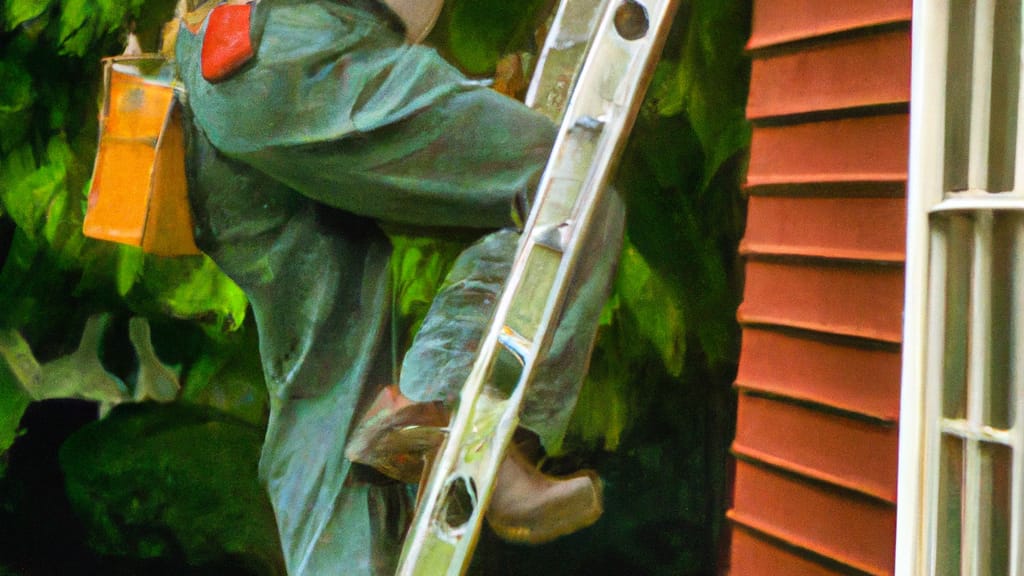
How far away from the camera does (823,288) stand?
1048 millimetres

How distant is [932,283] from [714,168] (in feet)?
1.01

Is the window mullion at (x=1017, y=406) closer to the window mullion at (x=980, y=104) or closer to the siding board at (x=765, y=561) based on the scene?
the window mullion at (x=980, y=104)

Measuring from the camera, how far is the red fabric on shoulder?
1.23m

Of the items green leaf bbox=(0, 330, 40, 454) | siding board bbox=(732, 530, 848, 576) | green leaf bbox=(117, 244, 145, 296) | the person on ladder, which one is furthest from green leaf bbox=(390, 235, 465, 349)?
green leaf bbox=(0, 330, 40, 454)

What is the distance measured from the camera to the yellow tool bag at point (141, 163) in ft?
4.36

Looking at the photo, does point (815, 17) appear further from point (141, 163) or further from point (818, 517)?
point (141, 163)

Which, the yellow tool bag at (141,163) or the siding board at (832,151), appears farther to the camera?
the yellow tool bag at (141,163)

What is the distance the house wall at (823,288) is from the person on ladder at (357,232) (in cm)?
20

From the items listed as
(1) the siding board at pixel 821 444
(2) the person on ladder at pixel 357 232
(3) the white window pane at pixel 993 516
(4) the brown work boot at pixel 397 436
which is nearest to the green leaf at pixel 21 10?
(2) the person on ladder at pixel 357 232

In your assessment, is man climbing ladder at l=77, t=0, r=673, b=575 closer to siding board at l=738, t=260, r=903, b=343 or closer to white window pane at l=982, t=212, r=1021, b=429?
siding board at l=738, t=260, r=903, b=343

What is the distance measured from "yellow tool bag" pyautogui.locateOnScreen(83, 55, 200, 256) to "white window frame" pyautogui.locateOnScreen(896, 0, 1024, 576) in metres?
0.94

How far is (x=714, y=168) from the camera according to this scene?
3.82 ft

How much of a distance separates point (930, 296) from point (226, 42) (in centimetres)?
88

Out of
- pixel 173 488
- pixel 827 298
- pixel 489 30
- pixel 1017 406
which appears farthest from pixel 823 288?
pixel 173 488
